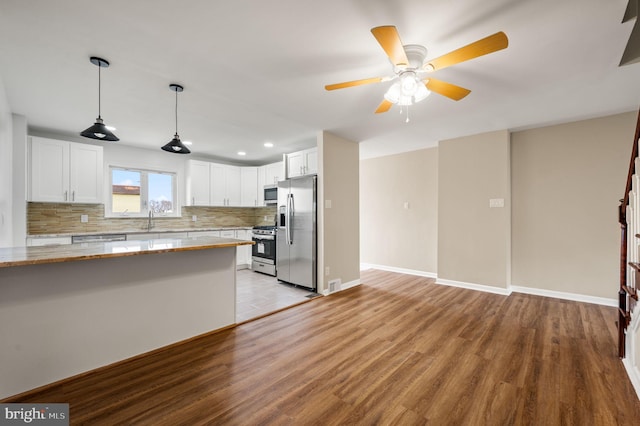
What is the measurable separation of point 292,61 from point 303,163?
2434mm

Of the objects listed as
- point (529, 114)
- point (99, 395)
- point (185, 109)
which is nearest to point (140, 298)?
point (99, 395)

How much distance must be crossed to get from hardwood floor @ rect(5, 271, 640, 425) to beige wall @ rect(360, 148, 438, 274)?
224 cm

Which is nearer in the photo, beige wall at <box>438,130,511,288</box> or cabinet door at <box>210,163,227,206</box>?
beige wall at <box>438,130,511,288</box>

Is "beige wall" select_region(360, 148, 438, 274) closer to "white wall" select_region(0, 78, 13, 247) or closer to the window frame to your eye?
the window frame

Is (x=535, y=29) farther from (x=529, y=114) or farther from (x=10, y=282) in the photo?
(x=10, y=282)

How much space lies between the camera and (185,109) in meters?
3.34

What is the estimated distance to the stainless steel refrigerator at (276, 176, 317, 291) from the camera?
4.27 metres

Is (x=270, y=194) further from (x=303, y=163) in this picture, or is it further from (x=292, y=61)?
(x=292, y=61)

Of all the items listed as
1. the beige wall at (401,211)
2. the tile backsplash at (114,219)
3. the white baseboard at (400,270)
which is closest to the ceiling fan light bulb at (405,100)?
the beige wall at (401,211)

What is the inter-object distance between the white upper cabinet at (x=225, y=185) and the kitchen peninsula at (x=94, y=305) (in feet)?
11.1

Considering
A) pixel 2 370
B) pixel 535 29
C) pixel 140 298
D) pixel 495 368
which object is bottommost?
pixel 495 368

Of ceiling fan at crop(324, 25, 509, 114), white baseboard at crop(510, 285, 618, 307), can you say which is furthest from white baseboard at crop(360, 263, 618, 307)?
ceiling fan at crop(324, 25, 509, 114)

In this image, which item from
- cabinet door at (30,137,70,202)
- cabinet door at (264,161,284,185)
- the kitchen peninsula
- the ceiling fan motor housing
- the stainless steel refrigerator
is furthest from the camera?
cabinet door at (264,161,284,185)

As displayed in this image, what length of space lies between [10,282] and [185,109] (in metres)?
2.37
